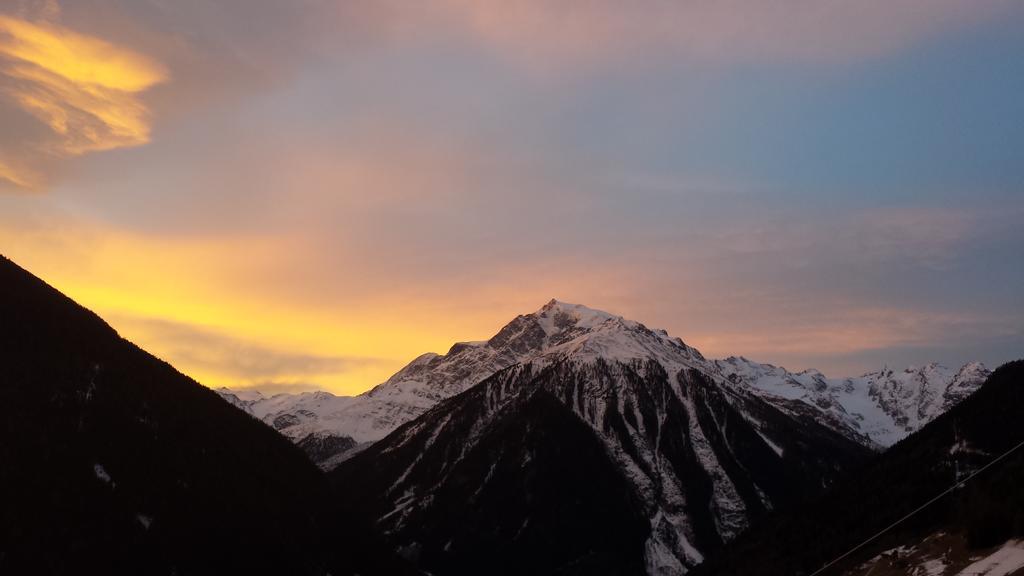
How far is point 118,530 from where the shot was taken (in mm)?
188875

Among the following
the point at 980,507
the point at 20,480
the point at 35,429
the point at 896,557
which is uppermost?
the point at 35,429

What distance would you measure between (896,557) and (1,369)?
202m

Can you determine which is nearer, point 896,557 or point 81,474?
point 896,557

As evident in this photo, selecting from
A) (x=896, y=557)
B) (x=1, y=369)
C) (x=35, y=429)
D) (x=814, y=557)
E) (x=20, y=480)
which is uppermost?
(x=1, y=369)

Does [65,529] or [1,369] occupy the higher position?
[1,369]

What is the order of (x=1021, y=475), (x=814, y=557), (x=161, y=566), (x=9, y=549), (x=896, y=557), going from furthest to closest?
(x=161, y=566) → (x=814, y=557) → (x=9, y=549) → (x=896, y=557) → (x=1021, y=475)

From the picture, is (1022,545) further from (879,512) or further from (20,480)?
(20,480)

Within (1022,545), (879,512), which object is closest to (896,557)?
(1022,545)

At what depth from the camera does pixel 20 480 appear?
181m

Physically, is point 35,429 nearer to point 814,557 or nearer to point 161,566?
point 161,566

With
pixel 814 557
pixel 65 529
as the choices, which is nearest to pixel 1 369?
pixel 65 529

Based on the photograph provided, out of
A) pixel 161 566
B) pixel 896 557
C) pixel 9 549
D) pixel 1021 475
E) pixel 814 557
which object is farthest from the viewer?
pixel 161 566

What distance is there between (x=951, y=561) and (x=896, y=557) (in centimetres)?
1185

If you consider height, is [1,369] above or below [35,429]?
above
